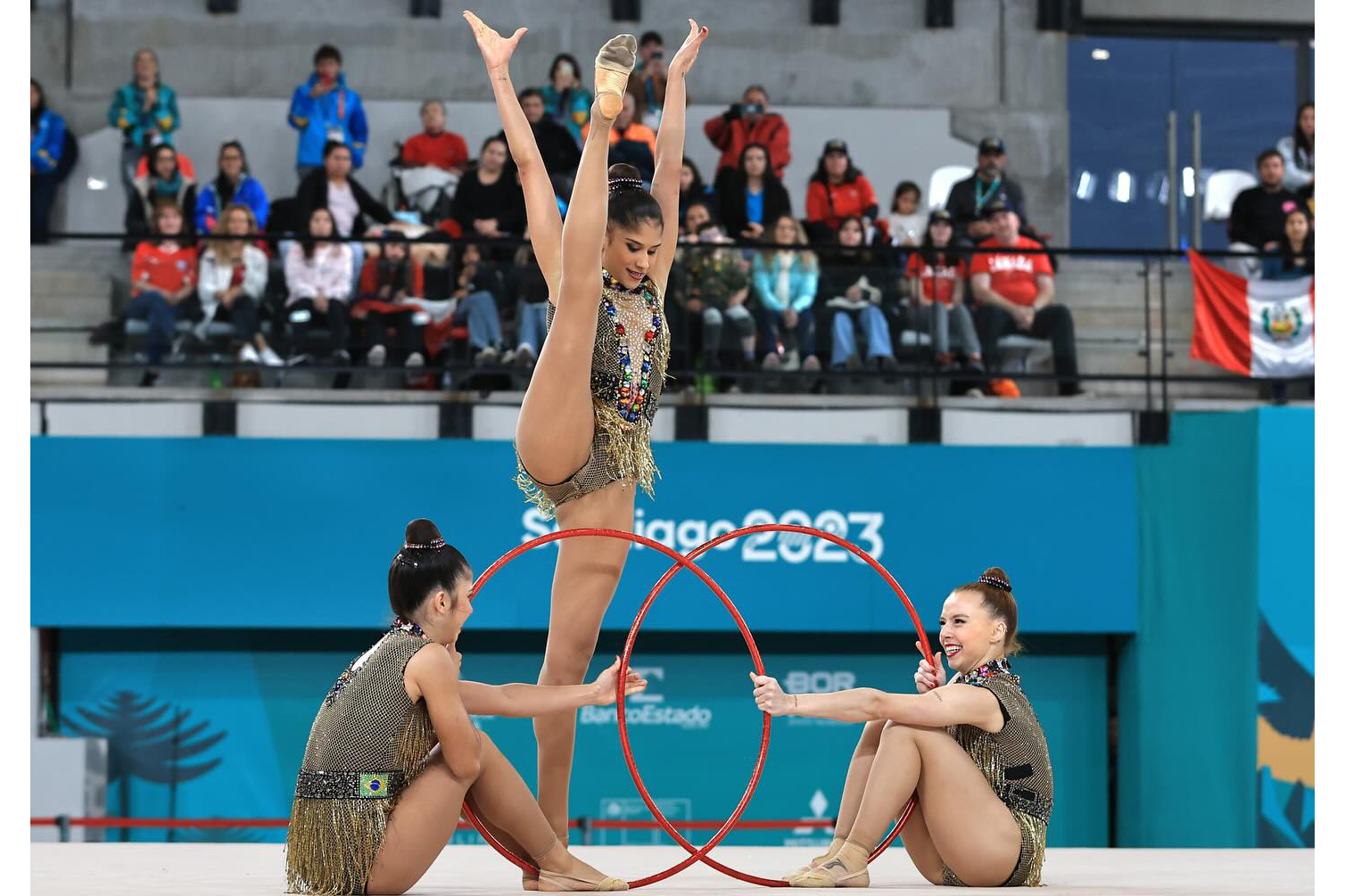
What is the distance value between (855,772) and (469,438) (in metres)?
4.16

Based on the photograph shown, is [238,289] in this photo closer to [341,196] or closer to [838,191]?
[341,196]

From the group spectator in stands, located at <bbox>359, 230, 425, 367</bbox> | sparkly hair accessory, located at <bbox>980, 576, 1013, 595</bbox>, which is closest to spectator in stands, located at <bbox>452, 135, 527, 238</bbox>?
spectator in stands, located at <bbox>359, 230, 425, 367</bbox>

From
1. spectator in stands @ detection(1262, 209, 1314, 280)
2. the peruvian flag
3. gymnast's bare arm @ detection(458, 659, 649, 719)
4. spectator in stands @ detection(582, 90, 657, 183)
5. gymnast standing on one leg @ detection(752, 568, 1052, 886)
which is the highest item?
spectator in stands @ detection(582, 90, 657, 183)

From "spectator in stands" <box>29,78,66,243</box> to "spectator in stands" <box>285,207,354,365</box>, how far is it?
224cm

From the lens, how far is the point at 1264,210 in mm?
8312

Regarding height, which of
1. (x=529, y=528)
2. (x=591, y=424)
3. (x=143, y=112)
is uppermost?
(x=143, y=112)

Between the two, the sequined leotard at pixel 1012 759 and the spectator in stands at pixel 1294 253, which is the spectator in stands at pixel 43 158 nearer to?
the spectator in stands at pixel 1294 253

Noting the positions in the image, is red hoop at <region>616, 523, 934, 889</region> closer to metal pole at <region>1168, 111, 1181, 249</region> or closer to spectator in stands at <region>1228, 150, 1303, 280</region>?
spectator in stands at <region>1228, 150, 1303, 280</region>

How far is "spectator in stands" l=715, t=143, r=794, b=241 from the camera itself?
813 centimetres

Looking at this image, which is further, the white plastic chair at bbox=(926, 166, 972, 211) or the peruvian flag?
the white plastic chair at bbox=(926, 166, 972, 211)

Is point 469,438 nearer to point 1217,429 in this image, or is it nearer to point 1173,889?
point 1217,429

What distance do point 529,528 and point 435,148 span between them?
2.87 meters

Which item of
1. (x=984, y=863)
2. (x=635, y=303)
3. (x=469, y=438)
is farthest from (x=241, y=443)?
(x=984, y=863)

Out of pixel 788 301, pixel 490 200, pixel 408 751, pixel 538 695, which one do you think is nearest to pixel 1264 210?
pixel 788 301
